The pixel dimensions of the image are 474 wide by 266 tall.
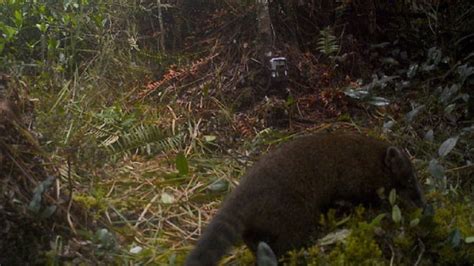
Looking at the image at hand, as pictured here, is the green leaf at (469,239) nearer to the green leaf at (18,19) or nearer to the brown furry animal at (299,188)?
the brown furry animal at (299,188)

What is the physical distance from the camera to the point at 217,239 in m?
3.25

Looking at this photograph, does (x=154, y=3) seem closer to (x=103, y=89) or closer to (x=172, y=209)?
(x=103, y=89)

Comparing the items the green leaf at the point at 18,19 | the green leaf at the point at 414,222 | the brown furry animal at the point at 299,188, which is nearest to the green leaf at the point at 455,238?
the green leaf at the point at 414,222

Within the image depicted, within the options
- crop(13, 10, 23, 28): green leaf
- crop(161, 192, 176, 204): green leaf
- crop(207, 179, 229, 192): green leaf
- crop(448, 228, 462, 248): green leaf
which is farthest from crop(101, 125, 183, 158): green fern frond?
crop(448, 228, 462, 248): green leaf

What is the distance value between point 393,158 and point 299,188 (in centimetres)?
65

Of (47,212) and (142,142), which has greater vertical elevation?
(47,212)

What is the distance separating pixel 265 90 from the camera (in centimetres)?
574

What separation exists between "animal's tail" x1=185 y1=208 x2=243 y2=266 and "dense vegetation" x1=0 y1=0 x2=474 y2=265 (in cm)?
32

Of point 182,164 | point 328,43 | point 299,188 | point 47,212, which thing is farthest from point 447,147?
point 47,212

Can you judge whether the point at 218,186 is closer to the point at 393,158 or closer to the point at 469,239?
the point at 393,158

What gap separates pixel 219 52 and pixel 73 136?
1.72m

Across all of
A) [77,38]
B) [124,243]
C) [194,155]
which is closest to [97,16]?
[77,38]

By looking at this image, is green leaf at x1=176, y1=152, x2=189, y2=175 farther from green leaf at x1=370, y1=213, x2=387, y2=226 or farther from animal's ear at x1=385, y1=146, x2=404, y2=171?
green leaf at x1=370, y1=213, x2=387, y2=226

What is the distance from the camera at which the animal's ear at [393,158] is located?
13.0ft
